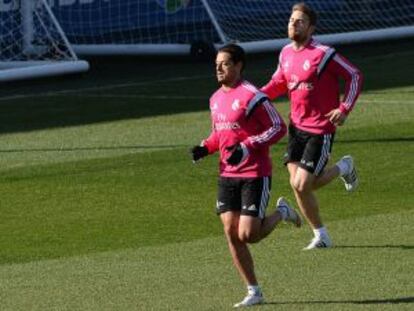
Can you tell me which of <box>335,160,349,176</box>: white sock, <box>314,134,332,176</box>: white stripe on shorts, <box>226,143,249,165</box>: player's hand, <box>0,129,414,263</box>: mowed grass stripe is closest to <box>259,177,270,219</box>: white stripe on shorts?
<box>226,143,249,165</box>: player's hand

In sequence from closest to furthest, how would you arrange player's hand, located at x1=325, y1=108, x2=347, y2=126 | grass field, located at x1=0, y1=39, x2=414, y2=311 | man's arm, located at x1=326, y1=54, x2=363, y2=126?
grass field, located at x1=0, y1=39, x2=414, y2=311 < player's hand, located at x1=325, y1=108, x2=347, y2=126 < man's arm, located at x1=326, y1=54, x2=363, y2=126

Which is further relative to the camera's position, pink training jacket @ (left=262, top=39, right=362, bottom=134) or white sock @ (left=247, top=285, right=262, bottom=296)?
pink training jacket @ (left=262, top=39, right=362, bottom=134)

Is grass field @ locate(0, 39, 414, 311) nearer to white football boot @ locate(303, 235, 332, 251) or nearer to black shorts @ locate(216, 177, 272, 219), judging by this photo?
white football boot @ locate(303, 235, 332, 251)

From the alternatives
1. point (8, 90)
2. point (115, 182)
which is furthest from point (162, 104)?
Answer: point (115, 182)

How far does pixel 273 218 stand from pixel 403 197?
4323mm

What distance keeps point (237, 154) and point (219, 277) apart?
1.48 meters

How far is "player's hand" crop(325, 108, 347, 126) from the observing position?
44.1 feet

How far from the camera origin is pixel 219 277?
1245 cm

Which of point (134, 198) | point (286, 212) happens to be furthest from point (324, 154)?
point (134, 198)

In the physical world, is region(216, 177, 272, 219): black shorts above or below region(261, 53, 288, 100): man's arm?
above

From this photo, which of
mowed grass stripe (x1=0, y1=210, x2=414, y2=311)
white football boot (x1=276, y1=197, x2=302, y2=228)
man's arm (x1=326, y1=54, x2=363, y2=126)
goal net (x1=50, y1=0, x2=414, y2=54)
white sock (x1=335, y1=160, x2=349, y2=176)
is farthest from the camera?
goal net (x1=50, y1=0, x2=414, y2=54)

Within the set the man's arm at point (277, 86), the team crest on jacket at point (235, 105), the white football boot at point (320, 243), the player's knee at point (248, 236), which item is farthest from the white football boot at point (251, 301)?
the man's arm at point (277, 86)

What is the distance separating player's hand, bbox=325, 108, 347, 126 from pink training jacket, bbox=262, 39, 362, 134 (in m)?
0.18

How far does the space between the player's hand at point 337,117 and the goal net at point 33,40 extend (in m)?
13.1
